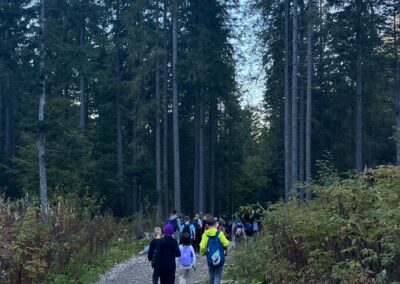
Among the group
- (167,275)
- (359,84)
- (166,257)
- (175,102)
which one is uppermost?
(359,84)

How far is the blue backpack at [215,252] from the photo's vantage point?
36.8 ft

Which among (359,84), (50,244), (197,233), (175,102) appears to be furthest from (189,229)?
(359,84)

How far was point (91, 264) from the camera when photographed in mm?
17094

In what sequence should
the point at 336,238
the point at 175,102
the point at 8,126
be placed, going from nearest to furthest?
the point at 336,238 → the point at 175,102 → the point at 8,126

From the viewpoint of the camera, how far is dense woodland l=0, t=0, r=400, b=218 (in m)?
25.5

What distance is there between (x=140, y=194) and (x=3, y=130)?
48.7ft

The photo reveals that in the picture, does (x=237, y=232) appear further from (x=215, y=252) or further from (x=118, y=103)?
(x=118, y=103)

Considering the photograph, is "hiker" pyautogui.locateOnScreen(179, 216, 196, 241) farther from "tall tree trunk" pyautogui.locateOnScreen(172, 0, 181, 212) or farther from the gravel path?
"tall tree trunk" pyautogui.locateOnScreen(172, 0, 181, 212)

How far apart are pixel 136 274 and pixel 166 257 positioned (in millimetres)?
6552

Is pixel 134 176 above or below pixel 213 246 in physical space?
above

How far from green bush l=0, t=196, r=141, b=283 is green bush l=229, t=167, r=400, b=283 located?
4.02 metres

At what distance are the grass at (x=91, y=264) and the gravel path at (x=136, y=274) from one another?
260 millimetres

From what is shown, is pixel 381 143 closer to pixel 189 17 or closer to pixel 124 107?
pixel 189 17

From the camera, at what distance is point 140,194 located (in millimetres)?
35938
